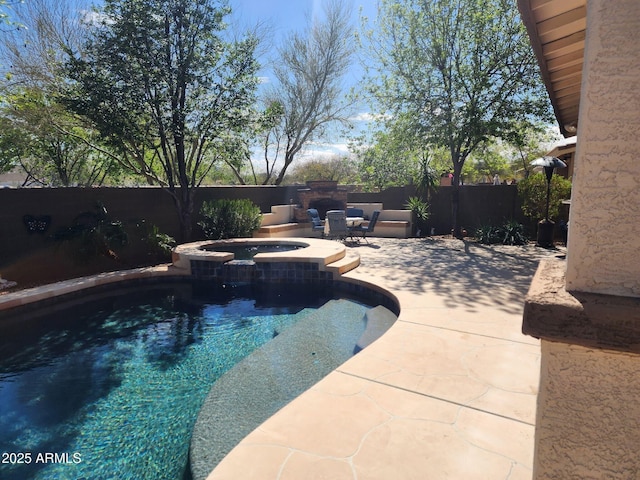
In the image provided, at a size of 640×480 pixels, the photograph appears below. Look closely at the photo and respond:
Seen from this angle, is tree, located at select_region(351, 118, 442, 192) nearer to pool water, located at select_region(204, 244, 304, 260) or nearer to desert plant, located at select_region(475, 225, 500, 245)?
desert plant, located at select_region(475, 225, 500, 245)

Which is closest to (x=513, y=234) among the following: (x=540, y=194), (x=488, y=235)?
(x=488, y=235)

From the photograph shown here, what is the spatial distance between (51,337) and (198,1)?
7.75m

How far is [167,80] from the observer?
8.41 meters

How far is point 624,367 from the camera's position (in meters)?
0.96

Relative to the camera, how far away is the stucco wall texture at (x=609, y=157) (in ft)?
3.04

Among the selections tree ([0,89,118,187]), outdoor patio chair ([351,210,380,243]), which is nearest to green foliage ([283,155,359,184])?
tree ([0,89,118,187])

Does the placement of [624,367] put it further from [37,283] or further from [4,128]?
[4,128]

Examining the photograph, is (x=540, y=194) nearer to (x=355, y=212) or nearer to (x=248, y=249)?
(x=355, y=212)

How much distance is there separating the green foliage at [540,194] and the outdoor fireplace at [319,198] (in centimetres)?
595

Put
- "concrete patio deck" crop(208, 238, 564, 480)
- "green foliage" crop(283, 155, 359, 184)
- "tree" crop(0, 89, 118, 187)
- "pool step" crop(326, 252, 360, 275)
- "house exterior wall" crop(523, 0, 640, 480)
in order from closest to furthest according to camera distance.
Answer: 1. "house exterior wall" crop(523, 0, 640, 480)
2. "concrete patio deck" crop(208, 238, 564, 480)
3. "pool step" crop(326, 252, 360, 275)
4. "tree" crop(0, 89, 118, 187)
5. "green foliage" crop(283, 155, 359, 184)

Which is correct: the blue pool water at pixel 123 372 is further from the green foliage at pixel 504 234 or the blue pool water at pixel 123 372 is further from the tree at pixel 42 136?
the green foliage at pixel 504 234

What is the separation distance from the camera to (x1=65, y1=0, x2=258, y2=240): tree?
7934 millimetres

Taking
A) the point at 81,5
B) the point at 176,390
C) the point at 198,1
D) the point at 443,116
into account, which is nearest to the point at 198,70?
the point at 198,1

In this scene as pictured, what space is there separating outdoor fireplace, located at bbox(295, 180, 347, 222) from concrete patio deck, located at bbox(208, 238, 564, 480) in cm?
922
